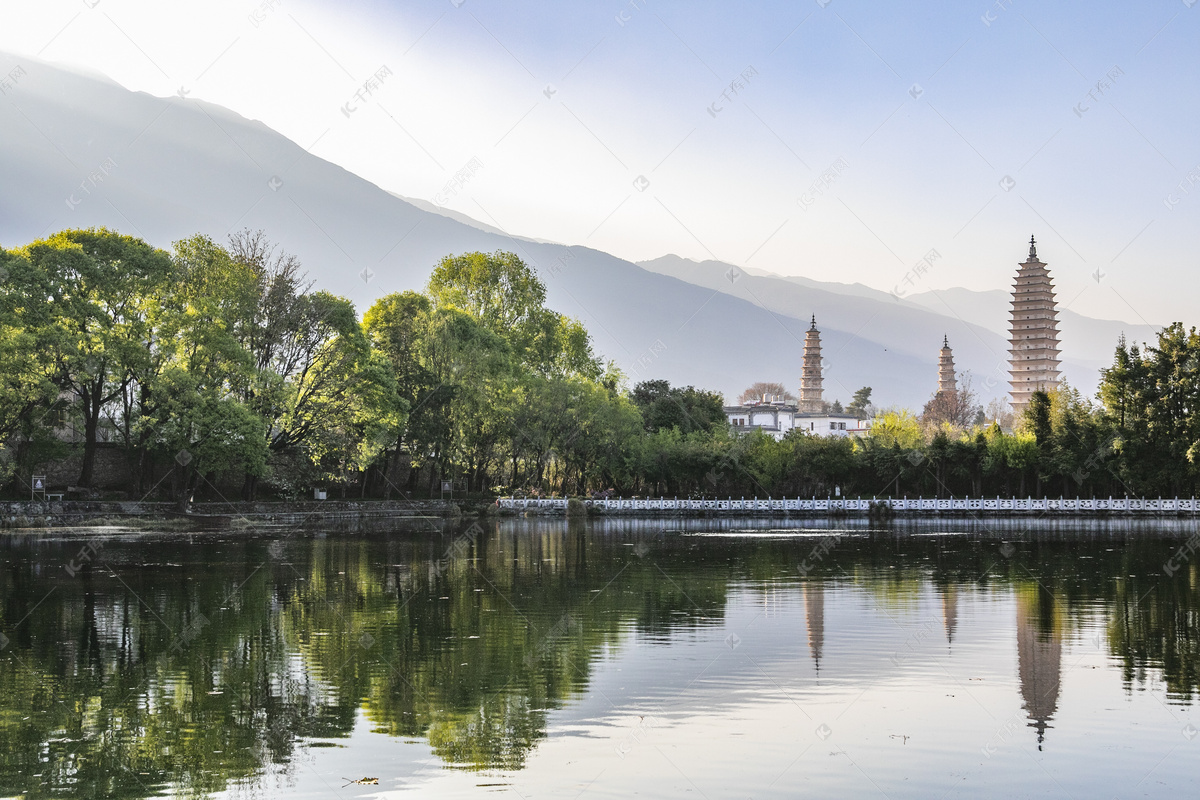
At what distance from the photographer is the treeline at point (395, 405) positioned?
143 ft

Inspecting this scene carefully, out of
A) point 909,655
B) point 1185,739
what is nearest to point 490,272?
point 909,655

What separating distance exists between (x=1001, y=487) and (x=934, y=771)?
63170 mm

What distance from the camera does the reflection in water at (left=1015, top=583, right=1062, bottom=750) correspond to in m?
11.3

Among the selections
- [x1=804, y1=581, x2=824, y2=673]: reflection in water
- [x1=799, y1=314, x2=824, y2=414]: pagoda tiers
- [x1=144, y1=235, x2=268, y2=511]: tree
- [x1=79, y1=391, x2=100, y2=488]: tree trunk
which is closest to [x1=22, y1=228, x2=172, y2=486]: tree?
[x1=79, y1=391, x2=100, y2=488]: tree trunk

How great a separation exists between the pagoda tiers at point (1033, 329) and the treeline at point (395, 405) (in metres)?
72.1

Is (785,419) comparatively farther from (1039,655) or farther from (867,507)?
(1039,655)

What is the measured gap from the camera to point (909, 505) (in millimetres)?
61250

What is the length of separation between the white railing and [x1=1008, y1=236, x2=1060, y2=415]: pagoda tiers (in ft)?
296

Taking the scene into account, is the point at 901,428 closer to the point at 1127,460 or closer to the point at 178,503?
the point at 1127,460

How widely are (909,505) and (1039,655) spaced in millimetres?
48551

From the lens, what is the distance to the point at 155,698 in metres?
11.7

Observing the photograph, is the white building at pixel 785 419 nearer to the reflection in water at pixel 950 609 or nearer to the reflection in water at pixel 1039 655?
the reflection in water at pixel 950 609

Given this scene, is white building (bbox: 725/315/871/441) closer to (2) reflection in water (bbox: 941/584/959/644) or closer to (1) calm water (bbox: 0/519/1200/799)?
(2) reflection in water (bbox: 941/584/959/644)

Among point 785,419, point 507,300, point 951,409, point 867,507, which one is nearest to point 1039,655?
point 867,507
